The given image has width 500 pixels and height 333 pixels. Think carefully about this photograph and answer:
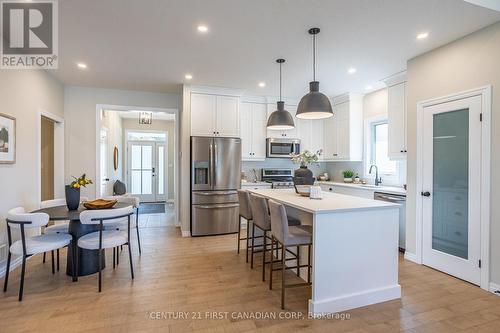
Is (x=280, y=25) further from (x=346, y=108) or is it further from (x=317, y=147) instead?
(x=317, y=147)

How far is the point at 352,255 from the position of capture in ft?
7.55

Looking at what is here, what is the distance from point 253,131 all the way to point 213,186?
153 cm

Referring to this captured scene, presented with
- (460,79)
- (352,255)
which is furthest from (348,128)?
(352,255)

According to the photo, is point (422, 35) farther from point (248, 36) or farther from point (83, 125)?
point (83, 125)

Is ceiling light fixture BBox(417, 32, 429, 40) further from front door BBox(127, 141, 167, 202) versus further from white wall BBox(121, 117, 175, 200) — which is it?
front door BBox(127, 141, 167, 202)

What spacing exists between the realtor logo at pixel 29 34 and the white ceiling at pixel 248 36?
0.38ft

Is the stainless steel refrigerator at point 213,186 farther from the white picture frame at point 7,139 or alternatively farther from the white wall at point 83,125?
the white picture frame at point 7,139

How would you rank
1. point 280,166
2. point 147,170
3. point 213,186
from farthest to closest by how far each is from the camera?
point 147,170 < point 280,166 < point 213,186

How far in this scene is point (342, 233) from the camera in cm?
226

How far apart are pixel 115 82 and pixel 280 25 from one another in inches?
127

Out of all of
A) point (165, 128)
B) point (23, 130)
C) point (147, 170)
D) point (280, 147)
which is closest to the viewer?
point (23, 130)

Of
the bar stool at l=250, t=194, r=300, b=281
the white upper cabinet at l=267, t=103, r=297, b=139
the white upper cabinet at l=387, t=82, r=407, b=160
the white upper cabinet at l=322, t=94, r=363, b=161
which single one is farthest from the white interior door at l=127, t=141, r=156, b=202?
→ the white upper cabinet at l=387, t=82, r=407, b=160

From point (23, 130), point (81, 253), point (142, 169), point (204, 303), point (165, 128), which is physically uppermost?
point (165, 128)

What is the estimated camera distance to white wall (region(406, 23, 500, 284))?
8.40 ft
